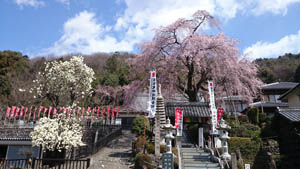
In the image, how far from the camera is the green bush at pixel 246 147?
1308 centimetres

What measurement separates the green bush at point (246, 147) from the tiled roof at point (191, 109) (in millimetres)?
2633

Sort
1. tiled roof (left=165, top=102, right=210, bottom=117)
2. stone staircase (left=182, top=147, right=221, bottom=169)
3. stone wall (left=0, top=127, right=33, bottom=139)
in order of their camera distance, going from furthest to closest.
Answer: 1. stone wall (left=0, top=127, right=33, bottom=139)
2. tiled roof (left=165, top=102, right=210, bottom=117)
3. stone staircase (left=182, top=147, right=221, bottom=169)

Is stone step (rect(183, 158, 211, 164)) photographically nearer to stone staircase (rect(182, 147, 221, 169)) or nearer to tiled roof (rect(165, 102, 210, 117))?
stone staircase (rect(182, 147, 221, 169))

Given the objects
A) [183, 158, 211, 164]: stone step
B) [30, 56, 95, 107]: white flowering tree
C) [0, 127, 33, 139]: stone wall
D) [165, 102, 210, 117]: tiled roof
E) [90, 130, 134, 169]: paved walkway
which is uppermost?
[30, 56, 95, 107]: white flowering tree

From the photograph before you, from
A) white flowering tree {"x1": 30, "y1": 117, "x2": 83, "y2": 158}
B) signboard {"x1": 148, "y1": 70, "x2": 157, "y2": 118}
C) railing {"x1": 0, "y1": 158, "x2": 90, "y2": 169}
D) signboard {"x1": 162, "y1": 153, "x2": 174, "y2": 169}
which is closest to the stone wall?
railing {"x1": 0, "y1": 158, "x2": 90, "y2": 169}

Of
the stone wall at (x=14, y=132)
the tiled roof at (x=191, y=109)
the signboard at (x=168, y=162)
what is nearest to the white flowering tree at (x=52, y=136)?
the stone wall at (x=14, y=132)

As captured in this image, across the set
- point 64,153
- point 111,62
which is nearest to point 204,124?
point 64,153

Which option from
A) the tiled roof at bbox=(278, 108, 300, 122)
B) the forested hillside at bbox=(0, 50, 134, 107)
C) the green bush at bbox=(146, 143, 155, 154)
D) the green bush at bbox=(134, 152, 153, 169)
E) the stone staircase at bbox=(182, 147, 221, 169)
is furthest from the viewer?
the forested hillside at bbox=(0, 50, 134, 107)

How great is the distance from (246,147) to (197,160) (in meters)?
4.46

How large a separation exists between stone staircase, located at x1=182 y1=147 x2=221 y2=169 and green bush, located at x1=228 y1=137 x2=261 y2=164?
2423mm

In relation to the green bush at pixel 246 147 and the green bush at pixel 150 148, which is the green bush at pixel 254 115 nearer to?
the green bush at pixel 246 147

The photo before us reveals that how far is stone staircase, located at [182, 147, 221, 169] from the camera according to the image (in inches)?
408

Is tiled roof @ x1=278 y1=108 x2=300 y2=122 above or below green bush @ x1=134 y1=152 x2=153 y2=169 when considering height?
above

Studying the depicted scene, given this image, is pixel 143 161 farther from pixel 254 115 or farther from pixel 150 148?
pixel 254 115
